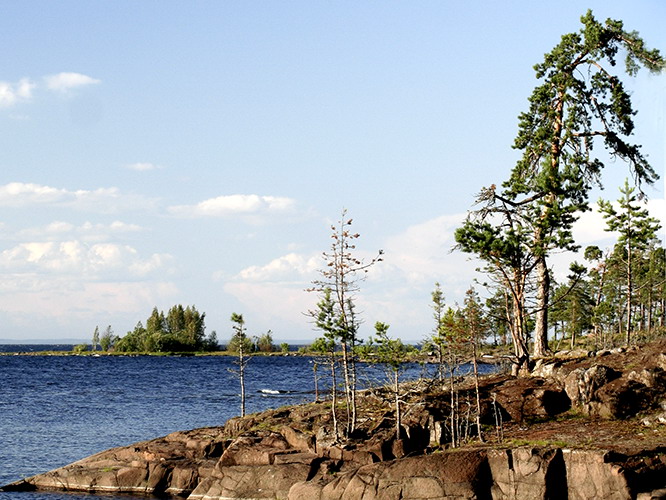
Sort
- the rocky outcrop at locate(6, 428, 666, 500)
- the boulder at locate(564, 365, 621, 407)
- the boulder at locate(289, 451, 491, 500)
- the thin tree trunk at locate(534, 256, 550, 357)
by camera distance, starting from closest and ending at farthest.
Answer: the rocky outcrop at locate(6, 428, 666, 500), the boulder at locate(289, 451, 491, 500), the boulder at locate(564, 365, 621, 407), the thin tree trunk at locate(534, 256, 550, 357)

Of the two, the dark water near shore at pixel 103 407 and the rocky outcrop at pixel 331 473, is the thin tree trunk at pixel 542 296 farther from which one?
the rocky outcrop at pixel 331 473

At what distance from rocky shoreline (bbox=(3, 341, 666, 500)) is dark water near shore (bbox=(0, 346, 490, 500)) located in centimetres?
318

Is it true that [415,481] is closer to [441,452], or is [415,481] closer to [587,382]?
[441,452]

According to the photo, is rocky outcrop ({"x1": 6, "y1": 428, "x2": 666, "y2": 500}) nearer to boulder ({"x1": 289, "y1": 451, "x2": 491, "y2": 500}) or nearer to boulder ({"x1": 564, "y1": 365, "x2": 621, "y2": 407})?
boulder ({"x1": 289, "y1": 451, "x2": 491, "y2": 500})

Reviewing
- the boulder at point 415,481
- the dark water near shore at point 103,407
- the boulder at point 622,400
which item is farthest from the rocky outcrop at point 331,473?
the boulder at point 622,400

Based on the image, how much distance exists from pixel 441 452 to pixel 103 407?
48299mm

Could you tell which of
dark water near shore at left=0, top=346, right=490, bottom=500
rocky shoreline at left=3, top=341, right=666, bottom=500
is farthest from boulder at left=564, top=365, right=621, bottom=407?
dark water near shore at left=0, top=346, right=490, bottom=500

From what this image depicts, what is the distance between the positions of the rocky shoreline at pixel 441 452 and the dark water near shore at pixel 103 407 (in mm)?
3178

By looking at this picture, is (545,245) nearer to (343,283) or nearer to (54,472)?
Result: (343,283)

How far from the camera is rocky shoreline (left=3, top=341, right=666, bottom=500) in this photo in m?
26.1

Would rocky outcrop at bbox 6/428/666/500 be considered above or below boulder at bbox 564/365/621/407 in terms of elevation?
below

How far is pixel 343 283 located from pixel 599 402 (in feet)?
40.7

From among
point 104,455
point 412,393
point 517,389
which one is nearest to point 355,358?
point 412,393

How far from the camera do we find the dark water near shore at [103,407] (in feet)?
150
